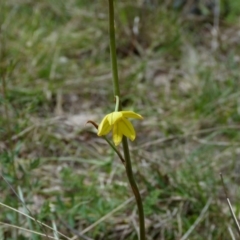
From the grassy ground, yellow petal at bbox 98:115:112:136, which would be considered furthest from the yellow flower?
the grassy ground

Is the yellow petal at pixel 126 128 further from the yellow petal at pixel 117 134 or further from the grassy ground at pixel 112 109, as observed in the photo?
the grassy ground at pixel 112 109

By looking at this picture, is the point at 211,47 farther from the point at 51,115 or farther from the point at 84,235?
the point at 84,235

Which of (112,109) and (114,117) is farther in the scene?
(112,109)

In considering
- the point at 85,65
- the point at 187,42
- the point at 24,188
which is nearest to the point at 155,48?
the point at 187,42

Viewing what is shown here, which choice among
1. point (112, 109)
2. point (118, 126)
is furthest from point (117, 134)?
point (112, 109)

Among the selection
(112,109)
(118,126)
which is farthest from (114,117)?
(112,109)

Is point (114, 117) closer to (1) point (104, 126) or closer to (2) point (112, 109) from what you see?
(1) point (104, 126)

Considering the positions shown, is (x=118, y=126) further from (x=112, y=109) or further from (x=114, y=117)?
(x=112, y=109)

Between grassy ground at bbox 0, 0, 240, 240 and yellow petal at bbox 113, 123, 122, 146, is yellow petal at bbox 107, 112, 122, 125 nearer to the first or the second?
yellow petal at bbox 113, 123, 122, 146

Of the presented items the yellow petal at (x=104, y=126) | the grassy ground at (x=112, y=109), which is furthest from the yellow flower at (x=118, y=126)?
the grassy ground at (x=112, y=109)

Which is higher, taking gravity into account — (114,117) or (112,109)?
(114,117)
